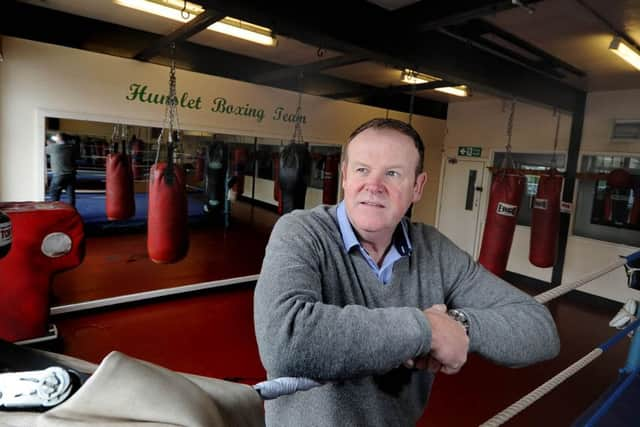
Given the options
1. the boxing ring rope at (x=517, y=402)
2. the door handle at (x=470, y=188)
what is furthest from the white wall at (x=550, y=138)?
the boxing ring rope at (x=517, y=402)

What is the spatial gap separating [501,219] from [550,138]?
2492 millimetres

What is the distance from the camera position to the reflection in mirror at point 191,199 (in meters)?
4.09

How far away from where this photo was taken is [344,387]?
95cm

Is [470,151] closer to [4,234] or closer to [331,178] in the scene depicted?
[331,178]

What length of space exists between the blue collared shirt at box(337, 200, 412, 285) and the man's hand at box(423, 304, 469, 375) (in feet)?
0.78

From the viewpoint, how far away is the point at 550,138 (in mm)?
5941

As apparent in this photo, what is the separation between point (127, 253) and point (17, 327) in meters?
3.66

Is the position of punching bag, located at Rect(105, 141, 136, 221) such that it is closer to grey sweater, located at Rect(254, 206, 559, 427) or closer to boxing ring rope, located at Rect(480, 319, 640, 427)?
grey sweater, located at Rect(254, 206, 559, 427)

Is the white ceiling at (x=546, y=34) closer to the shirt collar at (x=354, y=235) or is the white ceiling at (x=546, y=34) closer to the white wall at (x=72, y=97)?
the white wall at (x=72, y=97)

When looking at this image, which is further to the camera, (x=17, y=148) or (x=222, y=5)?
(x=17, y=148)

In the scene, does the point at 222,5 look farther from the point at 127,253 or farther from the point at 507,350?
the point at 127,253

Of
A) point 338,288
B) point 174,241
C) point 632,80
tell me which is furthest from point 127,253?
point 632,80

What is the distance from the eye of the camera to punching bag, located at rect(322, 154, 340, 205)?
19.1ft

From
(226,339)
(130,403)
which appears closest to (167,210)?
(226,339)
